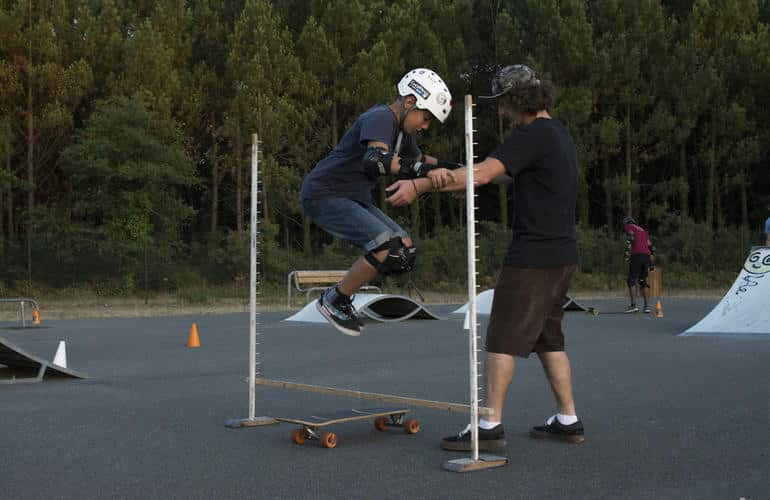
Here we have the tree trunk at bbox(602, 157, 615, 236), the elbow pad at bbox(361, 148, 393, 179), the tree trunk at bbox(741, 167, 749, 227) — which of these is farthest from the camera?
the tree trunk at bbox(602, 157, 615, 236)

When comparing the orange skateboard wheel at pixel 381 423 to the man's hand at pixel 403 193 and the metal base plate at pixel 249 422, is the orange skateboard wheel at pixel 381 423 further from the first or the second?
the man's hand at pixel 403 193

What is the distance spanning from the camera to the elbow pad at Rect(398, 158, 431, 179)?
204 inches

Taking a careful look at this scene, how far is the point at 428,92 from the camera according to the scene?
18.3 feet

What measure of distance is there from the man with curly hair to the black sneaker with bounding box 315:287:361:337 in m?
0.99

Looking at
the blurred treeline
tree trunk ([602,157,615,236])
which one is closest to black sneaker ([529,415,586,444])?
the blurred treeline

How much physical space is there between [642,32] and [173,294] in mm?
20456

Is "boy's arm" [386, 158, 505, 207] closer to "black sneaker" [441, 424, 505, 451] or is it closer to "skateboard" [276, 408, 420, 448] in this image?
"black sneaker" [441, 424, 505, 451]

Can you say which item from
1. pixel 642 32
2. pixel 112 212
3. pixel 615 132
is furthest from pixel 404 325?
pixel 642 32

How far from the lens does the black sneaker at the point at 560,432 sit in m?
5.63

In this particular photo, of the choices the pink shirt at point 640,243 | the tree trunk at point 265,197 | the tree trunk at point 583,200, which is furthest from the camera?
the tree trunk at point 583,200

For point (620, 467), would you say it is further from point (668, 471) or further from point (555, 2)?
point (555, 2)

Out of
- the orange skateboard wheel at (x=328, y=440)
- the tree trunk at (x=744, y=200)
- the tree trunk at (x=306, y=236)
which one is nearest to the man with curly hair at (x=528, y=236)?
the orange skateboard wheel at (x=328, y=440)

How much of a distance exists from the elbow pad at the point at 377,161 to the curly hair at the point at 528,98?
797 mm

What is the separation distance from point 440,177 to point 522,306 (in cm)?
90
